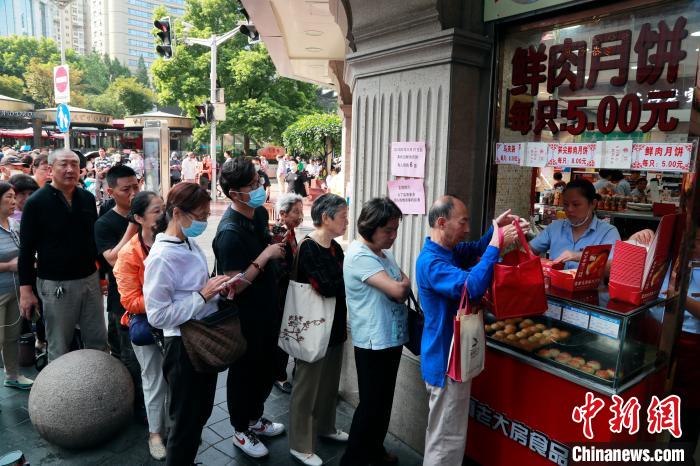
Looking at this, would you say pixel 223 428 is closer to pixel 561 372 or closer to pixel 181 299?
pixel 181 299

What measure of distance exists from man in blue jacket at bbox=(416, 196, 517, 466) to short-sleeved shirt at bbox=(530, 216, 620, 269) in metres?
1.35

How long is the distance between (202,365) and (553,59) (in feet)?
9.87

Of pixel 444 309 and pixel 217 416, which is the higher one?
pixel 444 309

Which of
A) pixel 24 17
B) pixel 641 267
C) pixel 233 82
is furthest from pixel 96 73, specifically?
pixel 641 267

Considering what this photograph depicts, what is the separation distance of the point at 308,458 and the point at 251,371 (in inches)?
28.4

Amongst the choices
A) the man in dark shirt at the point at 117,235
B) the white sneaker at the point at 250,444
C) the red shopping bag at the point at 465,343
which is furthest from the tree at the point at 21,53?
the red shopping bag at the point at 465,343

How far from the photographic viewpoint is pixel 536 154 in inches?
132

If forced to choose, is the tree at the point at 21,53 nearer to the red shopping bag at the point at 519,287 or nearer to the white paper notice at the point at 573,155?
the white paper notice at the point at 573,155

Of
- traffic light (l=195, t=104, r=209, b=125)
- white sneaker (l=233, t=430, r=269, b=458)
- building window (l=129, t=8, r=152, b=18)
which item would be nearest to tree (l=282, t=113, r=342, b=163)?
traffic light (l=195, t=104, r=209, b=125)

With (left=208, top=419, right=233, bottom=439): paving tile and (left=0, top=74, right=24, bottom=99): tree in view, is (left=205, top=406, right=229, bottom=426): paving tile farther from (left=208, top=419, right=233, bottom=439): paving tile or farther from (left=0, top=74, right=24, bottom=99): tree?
(left=0, top=74, right=24, bottom=99): tree

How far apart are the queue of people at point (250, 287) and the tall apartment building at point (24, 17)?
122 metres

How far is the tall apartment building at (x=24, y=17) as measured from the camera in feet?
340

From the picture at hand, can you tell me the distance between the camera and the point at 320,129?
2086cm

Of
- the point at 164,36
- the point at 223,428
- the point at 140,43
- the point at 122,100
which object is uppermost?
the point at 140,43
